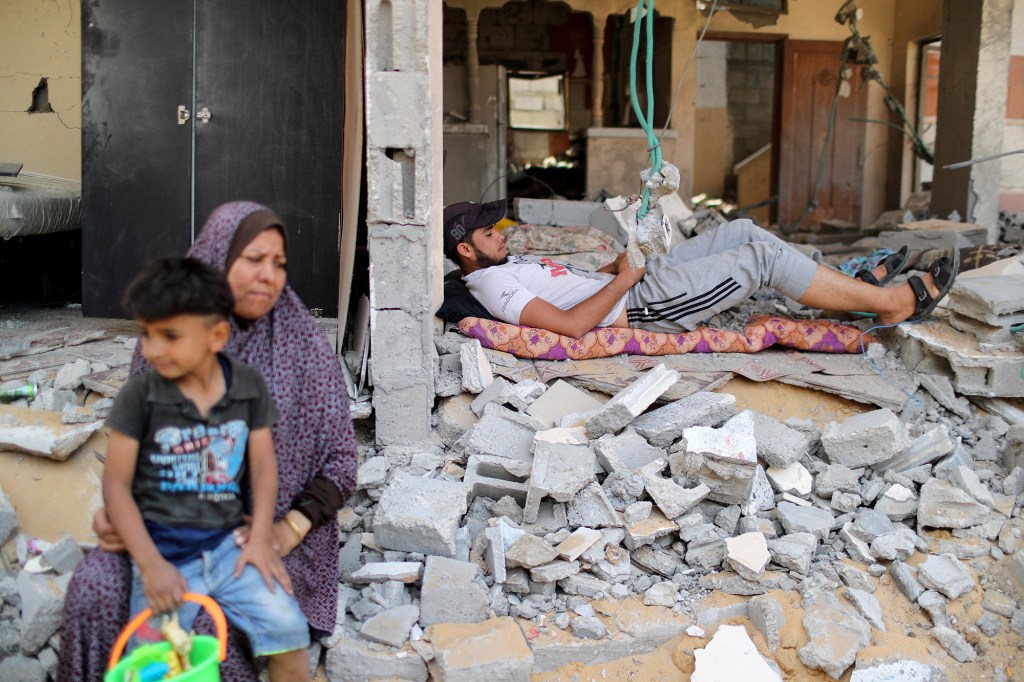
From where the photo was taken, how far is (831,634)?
3.16m

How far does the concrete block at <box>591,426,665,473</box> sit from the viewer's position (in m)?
3.69

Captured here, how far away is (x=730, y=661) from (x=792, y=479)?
102 centimetres

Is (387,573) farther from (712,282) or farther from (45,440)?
(712,282)

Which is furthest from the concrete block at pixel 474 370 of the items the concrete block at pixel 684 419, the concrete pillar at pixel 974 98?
the concrete pillar at pixel 974 98

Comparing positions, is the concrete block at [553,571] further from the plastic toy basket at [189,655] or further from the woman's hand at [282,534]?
the plastic toy basket at [189,655]

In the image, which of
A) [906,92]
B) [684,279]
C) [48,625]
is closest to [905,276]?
[684,279]

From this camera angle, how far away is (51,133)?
24.2ft

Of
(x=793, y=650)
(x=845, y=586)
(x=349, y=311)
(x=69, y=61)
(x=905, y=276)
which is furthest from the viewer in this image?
(x=69, y=61)

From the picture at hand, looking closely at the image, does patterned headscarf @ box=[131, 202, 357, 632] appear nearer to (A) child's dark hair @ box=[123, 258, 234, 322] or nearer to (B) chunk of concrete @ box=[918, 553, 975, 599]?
(A) child's dark hair @ box=[123, 258, 234, 322]

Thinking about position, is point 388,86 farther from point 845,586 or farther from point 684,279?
point 845,586

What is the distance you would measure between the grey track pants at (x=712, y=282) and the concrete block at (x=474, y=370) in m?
1.06

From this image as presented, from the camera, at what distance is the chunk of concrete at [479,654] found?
2828 mm

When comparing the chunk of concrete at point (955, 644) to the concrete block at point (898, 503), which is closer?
the chunk of concrete at point (955, 644)

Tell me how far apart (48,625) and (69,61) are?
234 inches
